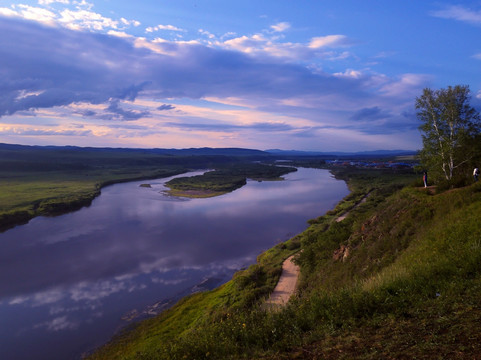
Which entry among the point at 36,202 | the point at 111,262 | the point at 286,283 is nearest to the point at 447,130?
the point at 286,283

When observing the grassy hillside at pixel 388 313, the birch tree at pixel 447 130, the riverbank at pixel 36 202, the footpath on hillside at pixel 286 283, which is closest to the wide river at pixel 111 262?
the riverbank at pixel 36 202

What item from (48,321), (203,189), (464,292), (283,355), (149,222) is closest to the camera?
(283,355)

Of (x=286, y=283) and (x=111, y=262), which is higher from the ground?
(x=286, y=283)

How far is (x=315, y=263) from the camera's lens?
2094 cm

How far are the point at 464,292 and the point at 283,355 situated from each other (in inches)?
190

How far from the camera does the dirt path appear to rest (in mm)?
18428

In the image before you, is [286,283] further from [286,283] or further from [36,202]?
[36,202]

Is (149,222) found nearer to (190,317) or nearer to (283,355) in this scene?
(190,317)

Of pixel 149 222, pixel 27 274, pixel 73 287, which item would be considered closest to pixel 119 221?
pixel 149 222

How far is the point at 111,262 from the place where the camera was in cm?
2923

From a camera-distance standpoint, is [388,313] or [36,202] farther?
[36,202]

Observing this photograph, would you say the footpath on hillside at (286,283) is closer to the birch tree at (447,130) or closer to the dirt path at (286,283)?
the dirt path at (286,283)

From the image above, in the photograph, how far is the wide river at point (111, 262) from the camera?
18.7 meters

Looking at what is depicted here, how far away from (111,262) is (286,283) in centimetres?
1778
